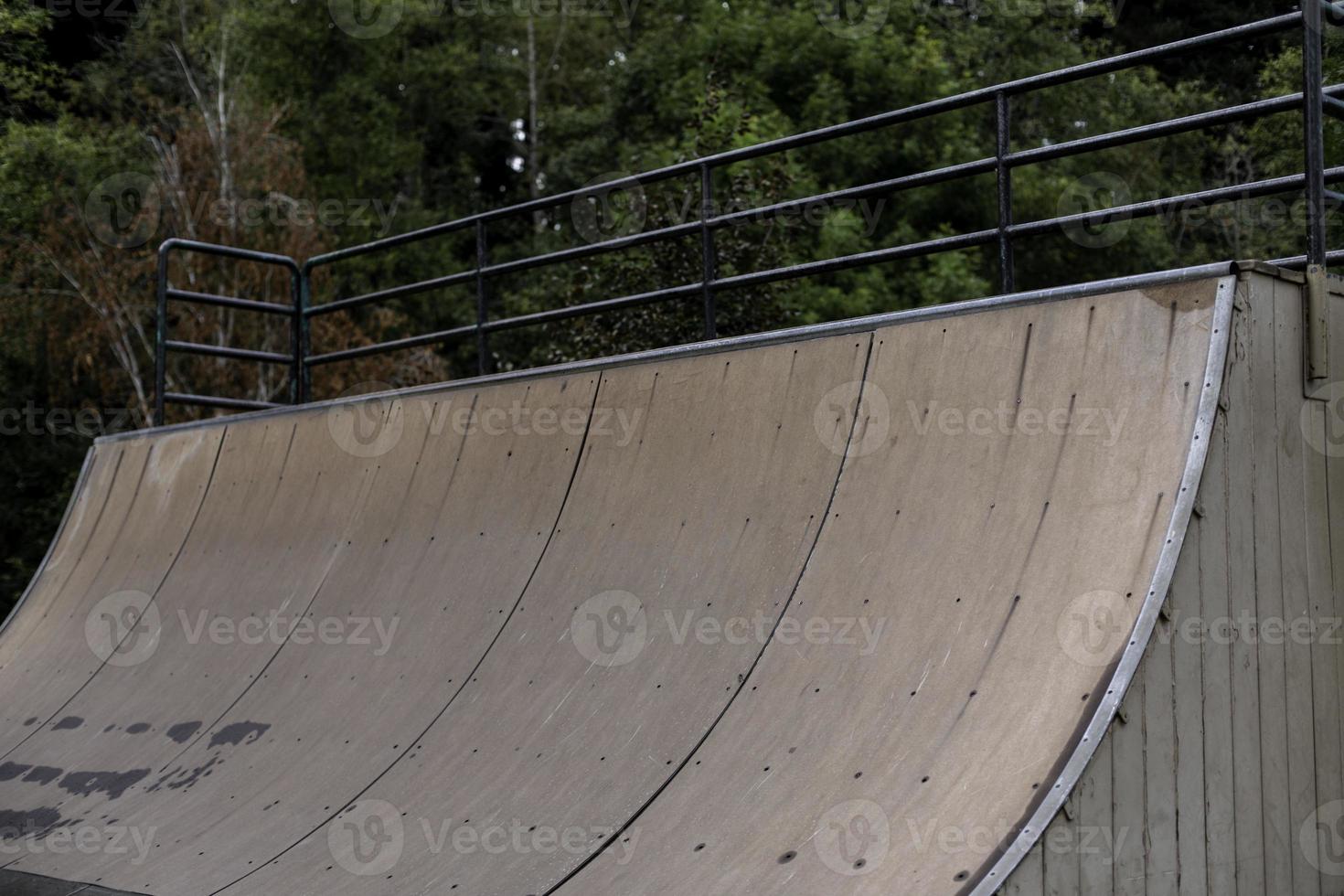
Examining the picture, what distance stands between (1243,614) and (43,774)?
16.8 feet

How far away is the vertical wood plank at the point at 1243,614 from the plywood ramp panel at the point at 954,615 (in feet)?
0.49

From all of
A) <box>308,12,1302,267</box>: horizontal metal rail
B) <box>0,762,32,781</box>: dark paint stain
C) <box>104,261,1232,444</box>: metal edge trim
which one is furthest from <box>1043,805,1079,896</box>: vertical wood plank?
<box>0,762,32,781</box>: dark paint stain

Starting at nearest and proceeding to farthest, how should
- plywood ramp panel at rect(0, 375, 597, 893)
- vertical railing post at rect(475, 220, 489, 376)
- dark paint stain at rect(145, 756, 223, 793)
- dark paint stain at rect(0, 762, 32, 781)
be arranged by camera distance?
plywood ramp panel at rect(0, 375, 597, 893), dark paint stain at rect(145, 756, 223, 793), dark paint stain at rect(0, 762, 32, 781), vertical railing post at rect(475, 220, 489, 376)

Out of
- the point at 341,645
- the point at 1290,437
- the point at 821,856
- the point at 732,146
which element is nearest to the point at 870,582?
the point at 821,856

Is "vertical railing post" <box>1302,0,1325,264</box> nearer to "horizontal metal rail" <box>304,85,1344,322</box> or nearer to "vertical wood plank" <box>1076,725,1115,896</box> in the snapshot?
"horizontal metal rail" <box>304,85,1344,322</box>

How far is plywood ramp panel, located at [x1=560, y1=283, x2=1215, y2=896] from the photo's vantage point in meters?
3.28

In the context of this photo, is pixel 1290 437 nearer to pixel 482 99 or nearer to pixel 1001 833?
pixel 1001 833

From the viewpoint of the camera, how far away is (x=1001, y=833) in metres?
3.06

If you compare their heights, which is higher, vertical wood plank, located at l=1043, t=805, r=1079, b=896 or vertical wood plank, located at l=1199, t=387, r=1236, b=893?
vertical wood plank, located at l=1199, t=387, r=1236, b=893

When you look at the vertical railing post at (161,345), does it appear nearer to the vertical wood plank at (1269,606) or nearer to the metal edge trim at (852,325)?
the metal edge trim at (852,325)

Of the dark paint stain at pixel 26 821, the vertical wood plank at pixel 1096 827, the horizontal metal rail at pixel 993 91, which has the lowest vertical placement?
the dark paint stain at pixel 26 821

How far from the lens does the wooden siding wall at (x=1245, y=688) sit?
323 cm

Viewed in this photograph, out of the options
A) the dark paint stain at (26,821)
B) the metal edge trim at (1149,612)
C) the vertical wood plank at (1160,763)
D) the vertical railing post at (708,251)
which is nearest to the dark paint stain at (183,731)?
the dark paint stain at (26,821)

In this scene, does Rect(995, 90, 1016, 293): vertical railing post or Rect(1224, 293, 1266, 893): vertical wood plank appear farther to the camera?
Rect(995, 90, 1016, 293): vertical railing post
